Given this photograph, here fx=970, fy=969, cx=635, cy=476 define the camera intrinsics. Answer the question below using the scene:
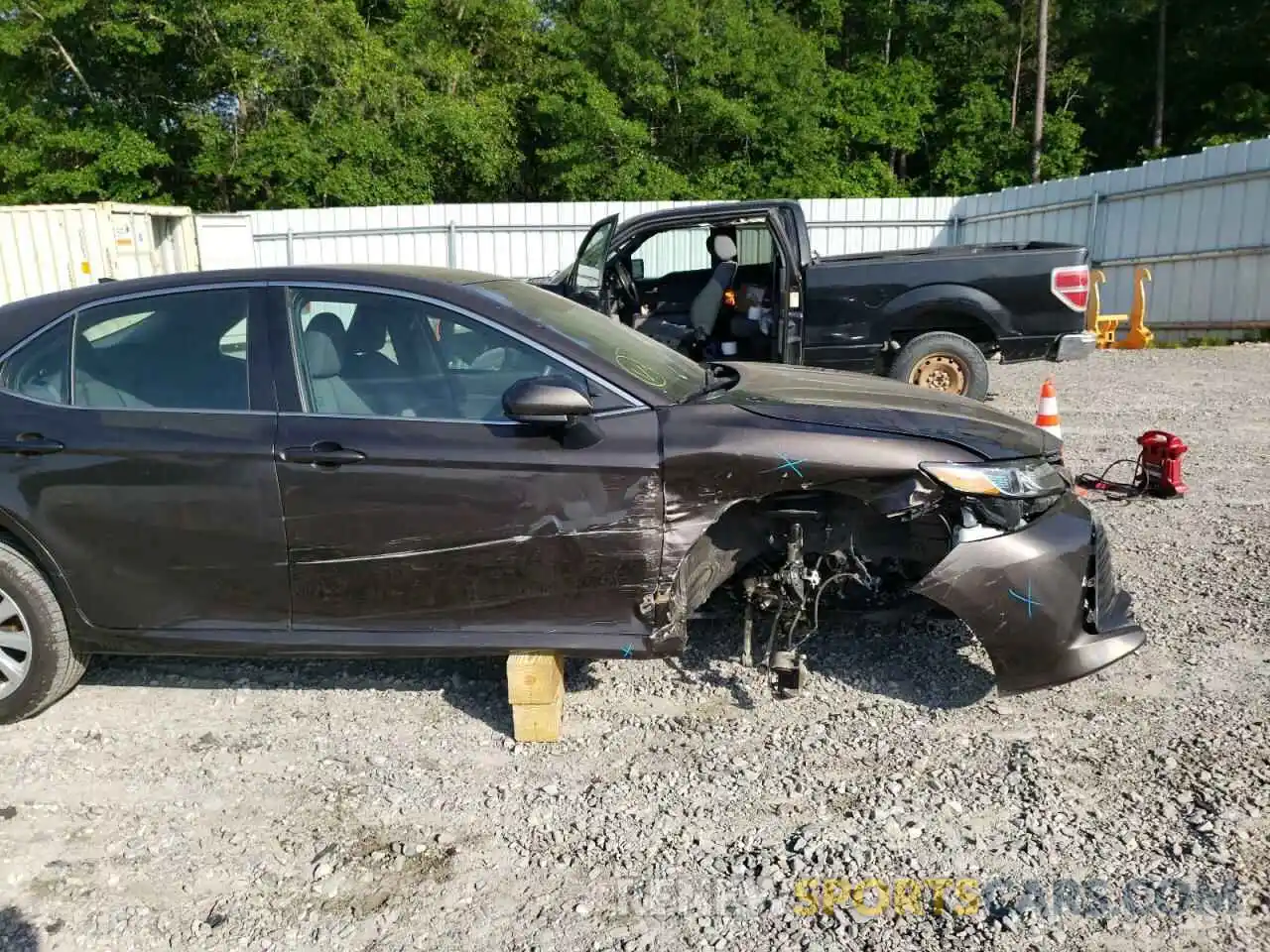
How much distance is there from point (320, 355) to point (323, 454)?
1.39 ft

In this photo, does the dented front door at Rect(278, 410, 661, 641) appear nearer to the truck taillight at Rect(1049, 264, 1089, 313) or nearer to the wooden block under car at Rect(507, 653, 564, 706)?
the wooden block under car at Rect(507, 653, 564, 706)

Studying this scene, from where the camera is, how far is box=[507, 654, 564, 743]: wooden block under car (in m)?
3.45

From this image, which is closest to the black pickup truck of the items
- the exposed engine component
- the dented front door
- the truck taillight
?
the truck taillight

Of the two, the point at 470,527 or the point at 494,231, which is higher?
the point at 494,231

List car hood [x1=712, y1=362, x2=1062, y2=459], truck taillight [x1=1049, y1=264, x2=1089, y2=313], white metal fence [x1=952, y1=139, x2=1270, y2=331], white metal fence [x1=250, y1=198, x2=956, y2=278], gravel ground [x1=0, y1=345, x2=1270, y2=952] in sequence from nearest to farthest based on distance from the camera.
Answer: gravel ground [x1=0, y1=345, x2=1270, y2=952]
car hood [x1=712, y1=362, x2=1062, y2=459]
truck taillight [x1=1049, y1=264, x2=1089, y2=313]
white metal fence [x1=952, y1=139, x2=1270, y2=331]
white metal fence [x1=250, y1=198, x2=956, y2=278]

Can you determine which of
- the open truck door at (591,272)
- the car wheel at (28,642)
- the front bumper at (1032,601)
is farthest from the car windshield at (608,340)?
the open truck door at (591,272)

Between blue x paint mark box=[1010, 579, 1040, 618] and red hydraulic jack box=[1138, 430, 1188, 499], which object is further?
red hydraulic jack box=[1138, 430, 1188, 499]

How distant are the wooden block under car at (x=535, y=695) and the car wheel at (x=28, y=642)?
69.5 inches

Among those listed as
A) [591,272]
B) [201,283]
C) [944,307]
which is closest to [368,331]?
[201,283]

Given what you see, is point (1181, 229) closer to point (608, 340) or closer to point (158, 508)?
point (608, 340)

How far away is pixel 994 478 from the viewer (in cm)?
340

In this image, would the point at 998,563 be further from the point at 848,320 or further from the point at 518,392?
the point at 848,320

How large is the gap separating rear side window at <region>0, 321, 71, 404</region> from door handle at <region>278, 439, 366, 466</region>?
3.27ft

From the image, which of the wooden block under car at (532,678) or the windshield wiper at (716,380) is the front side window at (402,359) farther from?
the wooden block under car at (532,678)
